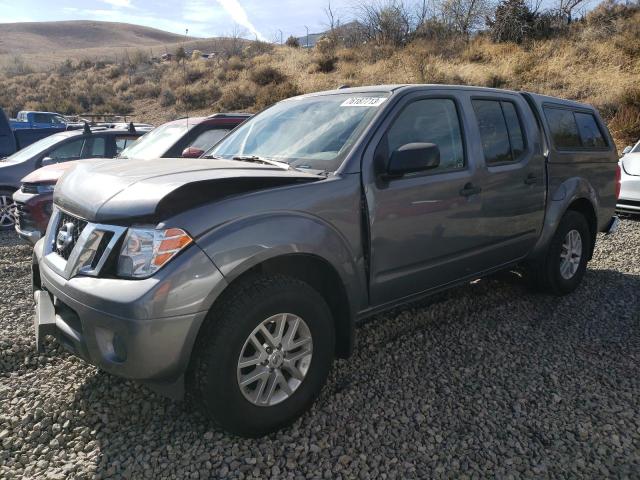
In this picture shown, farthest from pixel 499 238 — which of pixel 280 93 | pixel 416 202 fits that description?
pixel 280 93

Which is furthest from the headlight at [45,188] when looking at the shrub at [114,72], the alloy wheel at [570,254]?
the shrub at [114,72]

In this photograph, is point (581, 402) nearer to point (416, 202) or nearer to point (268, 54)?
point (416, 202)

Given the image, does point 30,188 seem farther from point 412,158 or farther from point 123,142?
point 412,158

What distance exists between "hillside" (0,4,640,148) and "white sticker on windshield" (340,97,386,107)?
13.1m

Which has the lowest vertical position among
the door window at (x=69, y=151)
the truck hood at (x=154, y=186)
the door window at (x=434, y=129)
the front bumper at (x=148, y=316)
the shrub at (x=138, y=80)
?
the front bumper at (x=148, y=316)

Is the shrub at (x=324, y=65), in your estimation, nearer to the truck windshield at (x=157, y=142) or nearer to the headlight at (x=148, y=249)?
the truck windshield at (x=157, y=142)

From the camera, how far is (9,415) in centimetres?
286

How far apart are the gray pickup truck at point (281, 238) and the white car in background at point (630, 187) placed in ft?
16.6

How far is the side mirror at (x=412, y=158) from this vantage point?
2.95 metres

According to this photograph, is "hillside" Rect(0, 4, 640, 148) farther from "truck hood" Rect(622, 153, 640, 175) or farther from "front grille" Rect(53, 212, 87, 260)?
"front grille" Rect(53, 212, 87, 260)

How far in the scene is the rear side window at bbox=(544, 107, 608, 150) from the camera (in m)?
4.61

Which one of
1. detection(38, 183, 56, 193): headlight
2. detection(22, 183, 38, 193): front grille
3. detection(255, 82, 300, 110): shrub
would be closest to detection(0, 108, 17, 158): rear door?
detection(22, 183, 38, 193): front grille

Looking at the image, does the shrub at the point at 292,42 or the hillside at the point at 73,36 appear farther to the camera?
the hillside at the point at 73,36

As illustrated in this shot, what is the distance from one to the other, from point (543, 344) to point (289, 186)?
7.84ft
